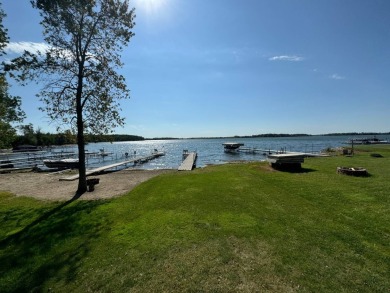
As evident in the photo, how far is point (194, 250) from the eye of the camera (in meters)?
7.40

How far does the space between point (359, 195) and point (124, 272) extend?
38.6 ft

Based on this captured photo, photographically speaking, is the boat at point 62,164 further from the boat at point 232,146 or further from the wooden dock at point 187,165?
the boat at point 232,146

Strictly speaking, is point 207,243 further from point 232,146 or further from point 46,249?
point 232,146

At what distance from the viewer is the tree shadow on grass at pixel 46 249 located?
269 inches

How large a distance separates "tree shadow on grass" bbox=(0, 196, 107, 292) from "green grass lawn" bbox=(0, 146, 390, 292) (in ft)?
0.12

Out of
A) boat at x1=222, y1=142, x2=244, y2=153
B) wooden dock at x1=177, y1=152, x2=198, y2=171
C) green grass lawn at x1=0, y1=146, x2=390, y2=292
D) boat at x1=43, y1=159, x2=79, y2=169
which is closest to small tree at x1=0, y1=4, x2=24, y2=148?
green grass lawn at x1=0, y1=146, x2=390, y2=292

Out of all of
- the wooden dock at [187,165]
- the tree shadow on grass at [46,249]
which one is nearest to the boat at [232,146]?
the wooden dock at [187,165]

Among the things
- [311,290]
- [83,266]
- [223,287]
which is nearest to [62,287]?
[83,266]

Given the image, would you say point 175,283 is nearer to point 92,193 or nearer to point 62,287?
point 62,287

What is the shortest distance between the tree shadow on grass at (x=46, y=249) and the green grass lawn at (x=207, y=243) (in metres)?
0.04

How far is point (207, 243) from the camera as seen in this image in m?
7.77

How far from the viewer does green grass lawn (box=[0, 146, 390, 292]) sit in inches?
236

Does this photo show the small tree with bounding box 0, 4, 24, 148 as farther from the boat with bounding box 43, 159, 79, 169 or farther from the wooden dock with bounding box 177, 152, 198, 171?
the boat with bounding box 43, 159, 79, 169

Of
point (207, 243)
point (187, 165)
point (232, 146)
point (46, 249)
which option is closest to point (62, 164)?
point (187, 165)
